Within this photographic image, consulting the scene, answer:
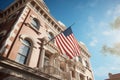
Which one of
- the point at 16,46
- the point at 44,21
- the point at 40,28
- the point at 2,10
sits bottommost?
the point at 16,46

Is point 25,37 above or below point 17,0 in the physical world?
below

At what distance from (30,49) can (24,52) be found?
2.30 feet

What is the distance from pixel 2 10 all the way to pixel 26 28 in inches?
257

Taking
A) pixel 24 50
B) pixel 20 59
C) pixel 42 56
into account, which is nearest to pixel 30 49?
pixel 24 50

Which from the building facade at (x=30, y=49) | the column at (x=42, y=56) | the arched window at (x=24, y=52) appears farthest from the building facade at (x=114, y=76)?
the arched window at (x=24, y=52)

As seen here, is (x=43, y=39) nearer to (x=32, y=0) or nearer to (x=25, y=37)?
(x=25, y=37)

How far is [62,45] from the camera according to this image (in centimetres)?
1060

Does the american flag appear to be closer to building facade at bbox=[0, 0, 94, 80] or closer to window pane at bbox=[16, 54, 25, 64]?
building facade at bbox=[0, 0, 94, 80]

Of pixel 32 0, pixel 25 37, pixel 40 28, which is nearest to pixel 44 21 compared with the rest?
pixel 40 28

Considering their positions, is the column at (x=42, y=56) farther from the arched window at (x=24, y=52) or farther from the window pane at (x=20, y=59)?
the window pane at (x=20, y=59)

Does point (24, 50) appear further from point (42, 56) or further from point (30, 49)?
point (42, 56)

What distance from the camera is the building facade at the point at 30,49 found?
7.56 m

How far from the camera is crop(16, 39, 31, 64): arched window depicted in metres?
8.96

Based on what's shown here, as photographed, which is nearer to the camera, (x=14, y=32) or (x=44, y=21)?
(x=14, y=32)
